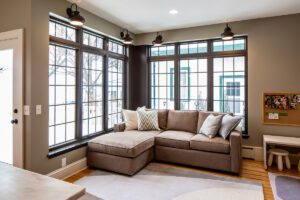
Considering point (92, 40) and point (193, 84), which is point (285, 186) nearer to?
point (193, 84)

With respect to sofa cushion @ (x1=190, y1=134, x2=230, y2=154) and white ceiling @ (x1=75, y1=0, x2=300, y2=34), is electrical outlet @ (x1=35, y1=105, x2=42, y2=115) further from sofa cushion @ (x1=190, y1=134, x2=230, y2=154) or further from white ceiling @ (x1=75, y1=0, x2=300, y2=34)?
sofa cushion @ (x1=190, y1=134, x2=230, y2=154)

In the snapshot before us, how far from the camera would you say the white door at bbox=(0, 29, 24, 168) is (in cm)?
270

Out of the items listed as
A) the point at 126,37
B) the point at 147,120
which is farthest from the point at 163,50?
the point at 147,120

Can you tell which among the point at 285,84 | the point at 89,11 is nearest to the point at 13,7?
the point at 89,11

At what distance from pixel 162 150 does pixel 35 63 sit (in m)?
2.57

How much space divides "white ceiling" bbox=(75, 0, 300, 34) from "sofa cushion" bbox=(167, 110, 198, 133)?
1942 millimetres

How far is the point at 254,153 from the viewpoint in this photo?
4027 mm

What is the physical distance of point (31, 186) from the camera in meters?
1.00

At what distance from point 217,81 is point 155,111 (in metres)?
1.53

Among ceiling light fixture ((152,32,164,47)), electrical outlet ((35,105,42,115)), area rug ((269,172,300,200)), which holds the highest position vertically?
ceiling light fixture ((152,32,164,47))

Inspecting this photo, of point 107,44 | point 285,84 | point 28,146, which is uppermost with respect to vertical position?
point 107,44

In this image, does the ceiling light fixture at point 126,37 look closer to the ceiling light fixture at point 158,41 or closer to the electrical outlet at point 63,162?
the ceiling light fixture at point 158,41

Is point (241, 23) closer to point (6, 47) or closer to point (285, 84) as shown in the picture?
point (285, 84)

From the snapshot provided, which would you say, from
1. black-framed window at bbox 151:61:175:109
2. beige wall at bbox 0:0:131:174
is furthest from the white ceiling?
black-framed window at bbox 151:61:175:109
